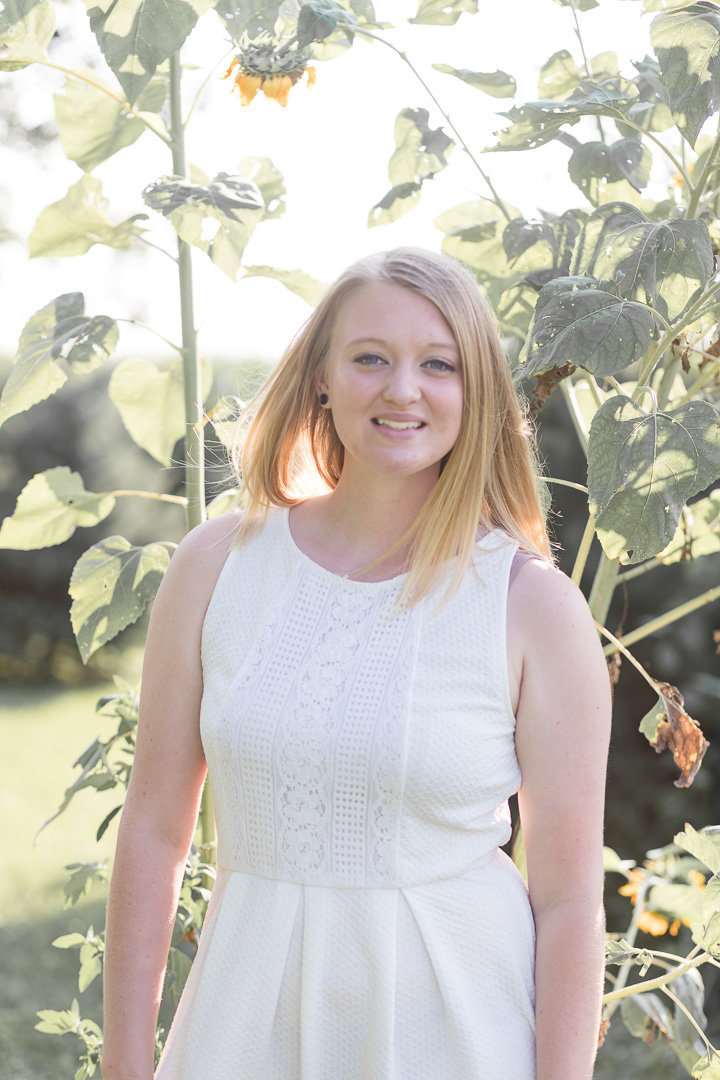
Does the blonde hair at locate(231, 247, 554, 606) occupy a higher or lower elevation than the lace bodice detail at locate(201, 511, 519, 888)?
higher

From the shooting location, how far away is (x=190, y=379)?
1.66 metres

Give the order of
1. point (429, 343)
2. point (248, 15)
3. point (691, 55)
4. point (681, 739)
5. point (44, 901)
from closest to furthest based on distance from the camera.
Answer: point (691, 55), point (429, 343), point (248, 15), point (681, 739), point (44, 901)

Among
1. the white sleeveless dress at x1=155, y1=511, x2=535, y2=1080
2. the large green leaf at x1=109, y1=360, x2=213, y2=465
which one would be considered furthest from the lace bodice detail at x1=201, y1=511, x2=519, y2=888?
the large green leaf at x1=109, y1=360, x2=213, y2=465

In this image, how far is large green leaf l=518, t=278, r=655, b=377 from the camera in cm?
118

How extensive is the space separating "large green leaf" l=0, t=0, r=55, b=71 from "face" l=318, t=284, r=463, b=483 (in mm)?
580

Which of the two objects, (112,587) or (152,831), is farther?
(112,587)

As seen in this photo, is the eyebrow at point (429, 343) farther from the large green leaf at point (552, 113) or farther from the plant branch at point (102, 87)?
the plant branch at point (102, 87)

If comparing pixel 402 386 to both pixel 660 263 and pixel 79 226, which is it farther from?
pixel 79 226

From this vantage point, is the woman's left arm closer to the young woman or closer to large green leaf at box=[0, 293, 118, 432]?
the young woman

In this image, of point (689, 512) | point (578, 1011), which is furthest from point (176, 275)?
point (578, 1011)

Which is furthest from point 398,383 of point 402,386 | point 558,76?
point 558,76

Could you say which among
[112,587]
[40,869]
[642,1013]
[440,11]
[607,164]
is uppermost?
[440,11]

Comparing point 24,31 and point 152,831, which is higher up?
point 24,31

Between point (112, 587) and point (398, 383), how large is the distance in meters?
0.61
